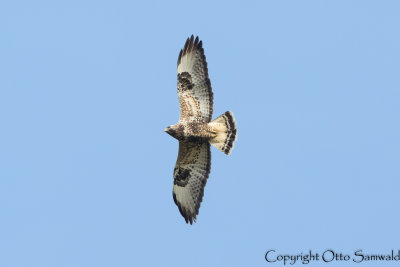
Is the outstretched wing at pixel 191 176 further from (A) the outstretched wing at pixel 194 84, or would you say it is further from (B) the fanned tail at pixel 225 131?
(A) the outstretched wing at pixel 194 84

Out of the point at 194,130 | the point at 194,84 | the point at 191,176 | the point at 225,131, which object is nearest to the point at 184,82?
the point at 194,84

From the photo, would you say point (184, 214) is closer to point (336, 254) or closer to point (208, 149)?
point (208, 149)

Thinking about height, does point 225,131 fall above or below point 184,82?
below

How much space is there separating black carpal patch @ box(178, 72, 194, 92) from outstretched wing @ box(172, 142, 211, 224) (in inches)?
41.0

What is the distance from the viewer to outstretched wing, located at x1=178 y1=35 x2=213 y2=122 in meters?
10.8

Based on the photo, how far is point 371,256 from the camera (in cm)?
1002

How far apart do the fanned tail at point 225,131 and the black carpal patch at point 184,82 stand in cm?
83

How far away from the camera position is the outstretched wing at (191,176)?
10946 millimetres

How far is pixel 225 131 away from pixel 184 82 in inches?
47.7

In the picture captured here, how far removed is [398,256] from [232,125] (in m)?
3.66

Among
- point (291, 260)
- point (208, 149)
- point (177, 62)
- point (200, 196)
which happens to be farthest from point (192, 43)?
point (291, 260)

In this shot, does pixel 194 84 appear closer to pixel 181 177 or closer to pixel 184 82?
pixel 184 82

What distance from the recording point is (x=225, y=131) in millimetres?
10719

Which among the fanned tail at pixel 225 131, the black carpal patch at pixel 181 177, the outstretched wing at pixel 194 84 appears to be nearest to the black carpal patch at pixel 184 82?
the outstretched wing at pixel 194 84
